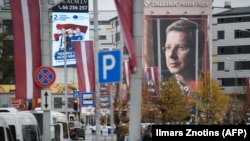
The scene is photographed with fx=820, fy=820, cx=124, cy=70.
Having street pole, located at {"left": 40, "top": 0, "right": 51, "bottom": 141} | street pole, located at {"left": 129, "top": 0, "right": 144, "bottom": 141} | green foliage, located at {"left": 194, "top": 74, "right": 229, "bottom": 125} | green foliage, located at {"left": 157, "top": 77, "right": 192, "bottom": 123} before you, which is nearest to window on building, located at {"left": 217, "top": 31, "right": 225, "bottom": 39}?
green foliage, located at {"left": 194, "top": 74, "right": 229, "bottom": 125}

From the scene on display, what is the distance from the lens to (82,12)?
95.5 metres

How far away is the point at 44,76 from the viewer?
23375 millimetres

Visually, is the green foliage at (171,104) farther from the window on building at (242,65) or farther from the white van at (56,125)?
the window on building at (242,65)

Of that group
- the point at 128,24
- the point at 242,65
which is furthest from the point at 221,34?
the point at 128,24

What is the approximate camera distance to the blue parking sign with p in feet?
59.9

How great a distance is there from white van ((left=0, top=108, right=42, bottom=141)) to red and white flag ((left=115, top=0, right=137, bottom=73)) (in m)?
9.69

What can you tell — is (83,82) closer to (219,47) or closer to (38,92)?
(38,92)

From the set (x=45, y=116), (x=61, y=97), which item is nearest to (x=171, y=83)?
(x=61, y=97)

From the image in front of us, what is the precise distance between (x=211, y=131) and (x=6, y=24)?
80090mm

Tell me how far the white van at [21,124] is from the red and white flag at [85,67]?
6.12 m

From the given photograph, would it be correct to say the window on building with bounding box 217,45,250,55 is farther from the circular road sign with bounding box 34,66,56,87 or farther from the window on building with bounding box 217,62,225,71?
the circular road sign with bounding box 34,66,56,87

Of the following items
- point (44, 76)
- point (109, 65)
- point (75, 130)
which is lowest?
point (75, 130)

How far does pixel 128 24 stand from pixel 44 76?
727cm

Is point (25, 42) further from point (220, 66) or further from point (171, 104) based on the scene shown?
point (220, 66)
